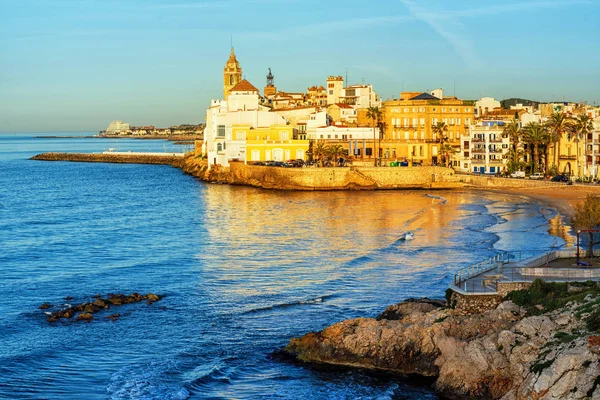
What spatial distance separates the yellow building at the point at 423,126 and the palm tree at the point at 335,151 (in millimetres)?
5488

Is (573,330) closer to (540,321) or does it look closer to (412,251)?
(540,321)

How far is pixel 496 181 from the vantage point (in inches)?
3083

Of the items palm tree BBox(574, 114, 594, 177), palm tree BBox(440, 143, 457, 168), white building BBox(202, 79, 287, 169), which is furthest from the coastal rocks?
palm tree BBox(440, 143, 457, 168)

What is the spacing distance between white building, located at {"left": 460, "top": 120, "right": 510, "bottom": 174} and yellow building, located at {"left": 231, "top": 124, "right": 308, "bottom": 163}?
1862 centimetres

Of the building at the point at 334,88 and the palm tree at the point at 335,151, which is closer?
the palm tree at the point at 335,151

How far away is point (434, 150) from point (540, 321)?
7550cm

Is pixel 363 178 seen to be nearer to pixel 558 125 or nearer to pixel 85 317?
pixel 558 125

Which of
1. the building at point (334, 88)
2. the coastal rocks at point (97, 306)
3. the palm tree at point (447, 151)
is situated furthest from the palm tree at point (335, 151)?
the coastal rocks at point (97, 306)

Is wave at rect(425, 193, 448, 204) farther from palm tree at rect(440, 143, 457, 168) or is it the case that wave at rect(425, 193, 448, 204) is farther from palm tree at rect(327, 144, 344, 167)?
palm tree at rect(327, 144, 344, 167)

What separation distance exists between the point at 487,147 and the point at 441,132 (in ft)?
27.6

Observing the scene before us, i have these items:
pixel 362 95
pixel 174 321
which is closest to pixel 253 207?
pixel 174 321

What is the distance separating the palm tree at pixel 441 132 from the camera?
304ft

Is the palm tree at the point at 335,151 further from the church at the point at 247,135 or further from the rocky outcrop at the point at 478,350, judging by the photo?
the rocky outcrop at the point at 478,350

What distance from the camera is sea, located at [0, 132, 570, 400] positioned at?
908 inches
